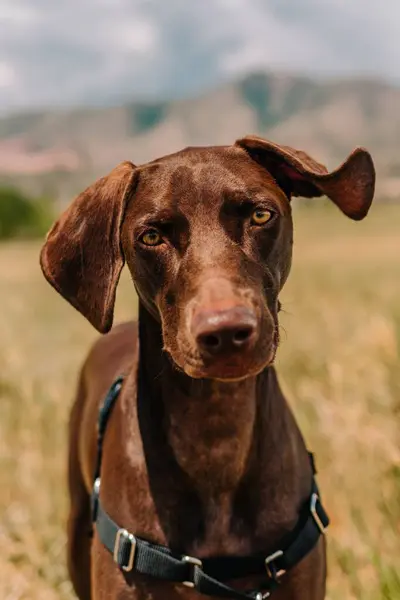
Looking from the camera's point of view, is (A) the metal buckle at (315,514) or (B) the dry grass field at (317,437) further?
(B) the dry grass field at (317,437)

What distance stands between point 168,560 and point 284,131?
43.4m

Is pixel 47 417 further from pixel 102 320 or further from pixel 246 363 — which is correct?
pixel 246 363

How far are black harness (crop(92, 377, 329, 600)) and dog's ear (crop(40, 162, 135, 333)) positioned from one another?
68 cm

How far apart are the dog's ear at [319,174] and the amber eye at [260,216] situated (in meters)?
0.19

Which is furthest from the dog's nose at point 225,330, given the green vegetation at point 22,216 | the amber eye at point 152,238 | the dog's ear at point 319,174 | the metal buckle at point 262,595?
the green vegetation at point 22,216

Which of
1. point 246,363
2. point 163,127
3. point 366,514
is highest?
point 246,363

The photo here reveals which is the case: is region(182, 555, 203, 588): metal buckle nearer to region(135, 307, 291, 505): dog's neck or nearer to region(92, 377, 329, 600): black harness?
region(92, 377, 329, 600): black harness

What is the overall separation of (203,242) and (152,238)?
20 centimetres

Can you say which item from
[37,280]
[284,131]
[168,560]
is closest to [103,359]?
[168,560]

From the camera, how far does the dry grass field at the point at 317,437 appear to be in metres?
3.83

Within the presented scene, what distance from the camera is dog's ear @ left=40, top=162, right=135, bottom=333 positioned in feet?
8.38

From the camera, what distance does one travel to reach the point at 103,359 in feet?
12.3

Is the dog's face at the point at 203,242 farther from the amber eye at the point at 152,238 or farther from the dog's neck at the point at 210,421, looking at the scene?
the dog's neck at the point at 210,421

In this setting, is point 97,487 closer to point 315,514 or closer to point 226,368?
point 315,514
